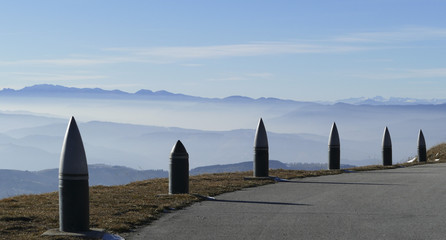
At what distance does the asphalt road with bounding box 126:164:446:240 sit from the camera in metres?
10.6

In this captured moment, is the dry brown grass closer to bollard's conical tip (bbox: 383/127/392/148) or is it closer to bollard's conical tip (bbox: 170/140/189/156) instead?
bollard's conical tip (bbox: 383/127/392/148)

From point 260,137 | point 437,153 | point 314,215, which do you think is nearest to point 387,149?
point 437,153

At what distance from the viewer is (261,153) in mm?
21078

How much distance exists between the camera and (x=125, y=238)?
10.4m

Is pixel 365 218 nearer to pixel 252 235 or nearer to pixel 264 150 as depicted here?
pixel 252 235

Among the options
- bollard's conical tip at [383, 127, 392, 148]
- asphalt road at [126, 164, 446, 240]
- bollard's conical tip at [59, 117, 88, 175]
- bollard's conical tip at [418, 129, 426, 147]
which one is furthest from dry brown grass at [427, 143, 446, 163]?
bollard's conical tip at [59, 117, 88, 175]

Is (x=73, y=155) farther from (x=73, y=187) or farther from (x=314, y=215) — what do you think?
(x=314, y=215)

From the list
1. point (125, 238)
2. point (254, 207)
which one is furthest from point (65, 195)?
point (254, 207)

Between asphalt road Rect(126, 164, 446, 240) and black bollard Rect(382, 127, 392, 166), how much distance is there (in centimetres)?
1199

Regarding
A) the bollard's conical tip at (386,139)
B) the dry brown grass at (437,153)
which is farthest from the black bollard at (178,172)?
the dry brown grass at (437,153)

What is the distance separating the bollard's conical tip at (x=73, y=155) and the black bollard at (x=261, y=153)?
10470 mm

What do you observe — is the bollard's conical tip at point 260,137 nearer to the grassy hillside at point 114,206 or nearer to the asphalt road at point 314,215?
the grassy hillside at point 114,206

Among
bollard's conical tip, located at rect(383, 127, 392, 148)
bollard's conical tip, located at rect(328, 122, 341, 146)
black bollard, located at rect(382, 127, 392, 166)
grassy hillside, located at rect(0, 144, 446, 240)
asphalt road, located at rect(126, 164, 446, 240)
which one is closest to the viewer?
asphalt road, located at rect(126, 164, 446, 240)

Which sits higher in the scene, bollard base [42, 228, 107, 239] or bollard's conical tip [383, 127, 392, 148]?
bollard's conical tip [383, 127, 392, 148]
